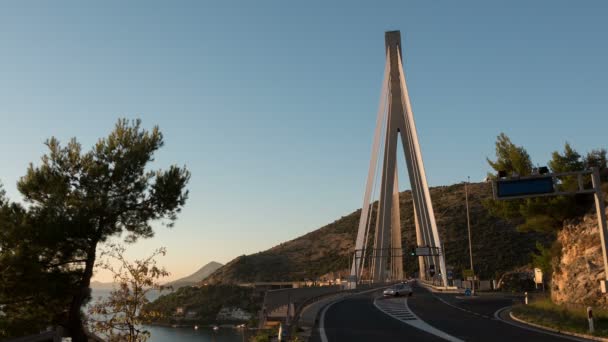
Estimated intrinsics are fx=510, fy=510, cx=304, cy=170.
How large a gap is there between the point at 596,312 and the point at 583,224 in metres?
8.08

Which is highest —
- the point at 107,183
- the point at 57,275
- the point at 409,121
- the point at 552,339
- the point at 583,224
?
the point at 409,121

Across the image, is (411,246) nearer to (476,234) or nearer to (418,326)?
(476,234)

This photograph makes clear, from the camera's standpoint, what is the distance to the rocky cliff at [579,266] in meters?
22.4

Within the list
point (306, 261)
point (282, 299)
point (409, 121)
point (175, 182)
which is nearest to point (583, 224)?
point (282, 299)

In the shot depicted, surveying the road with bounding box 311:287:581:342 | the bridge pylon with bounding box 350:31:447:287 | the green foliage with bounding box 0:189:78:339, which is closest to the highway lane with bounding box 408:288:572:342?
the road with bounding box 311:287:581:342

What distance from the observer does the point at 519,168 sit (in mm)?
30438

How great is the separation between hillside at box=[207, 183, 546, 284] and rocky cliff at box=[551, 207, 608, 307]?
136 feet

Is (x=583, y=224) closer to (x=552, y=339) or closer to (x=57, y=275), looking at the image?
(x=552, y=339)

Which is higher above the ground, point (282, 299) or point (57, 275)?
point (57, 275)

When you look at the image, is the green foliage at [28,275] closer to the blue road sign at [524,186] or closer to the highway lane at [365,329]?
the highway lane at [365,329]

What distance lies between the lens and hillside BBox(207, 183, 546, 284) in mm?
82812

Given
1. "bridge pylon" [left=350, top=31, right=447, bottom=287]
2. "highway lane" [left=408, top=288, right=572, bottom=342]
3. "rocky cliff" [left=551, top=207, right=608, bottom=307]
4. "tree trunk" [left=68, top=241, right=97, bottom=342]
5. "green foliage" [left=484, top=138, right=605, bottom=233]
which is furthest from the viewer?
"bridge pylon" [left=350, top=31, right=447, bottom=287]

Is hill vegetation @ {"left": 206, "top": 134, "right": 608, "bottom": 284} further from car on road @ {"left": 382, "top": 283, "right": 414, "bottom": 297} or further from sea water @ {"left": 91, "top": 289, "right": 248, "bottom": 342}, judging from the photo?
sea water @ {"left": 91, "top": 289, "right": 248, "bottom": 342}

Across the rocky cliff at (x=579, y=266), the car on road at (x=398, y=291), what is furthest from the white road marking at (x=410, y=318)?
the car on road at (x=398, y=291)
